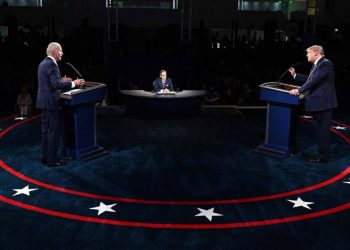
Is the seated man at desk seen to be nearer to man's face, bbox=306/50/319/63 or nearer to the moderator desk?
the moderator desk

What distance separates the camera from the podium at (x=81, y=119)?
235 inches

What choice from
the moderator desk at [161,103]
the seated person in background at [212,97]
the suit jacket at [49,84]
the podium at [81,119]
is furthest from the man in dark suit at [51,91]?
the seated person in background at [212,97]

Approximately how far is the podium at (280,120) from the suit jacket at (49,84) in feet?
9.68

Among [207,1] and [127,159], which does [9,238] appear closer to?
[127,159]

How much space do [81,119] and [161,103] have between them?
3028 millimetres

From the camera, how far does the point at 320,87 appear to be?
6000 mm

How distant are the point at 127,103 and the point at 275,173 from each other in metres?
4.47

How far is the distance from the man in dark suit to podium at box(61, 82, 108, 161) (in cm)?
22

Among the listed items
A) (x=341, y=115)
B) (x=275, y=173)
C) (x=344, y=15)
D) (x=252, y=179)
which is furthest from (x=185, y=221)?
(x=344, y=15)

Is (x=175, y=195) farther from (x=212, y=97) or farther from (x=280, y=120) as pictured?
(x=212, y=97)

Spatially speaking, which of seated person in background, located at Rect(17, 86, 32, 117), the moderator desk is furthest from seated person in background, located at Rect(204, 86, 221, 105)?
seated person in background, located at Rect(17, 86, 32, 117)

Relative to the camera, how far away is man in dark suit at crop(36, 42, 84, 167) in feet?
18.3

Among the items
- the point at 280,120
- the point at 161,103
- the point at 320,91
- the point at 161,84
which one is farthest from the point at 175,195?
the point at 161,84

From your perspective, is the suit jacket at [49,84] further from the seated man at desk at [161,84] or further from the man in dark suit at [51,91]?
the seated man at desk at [161,84]
